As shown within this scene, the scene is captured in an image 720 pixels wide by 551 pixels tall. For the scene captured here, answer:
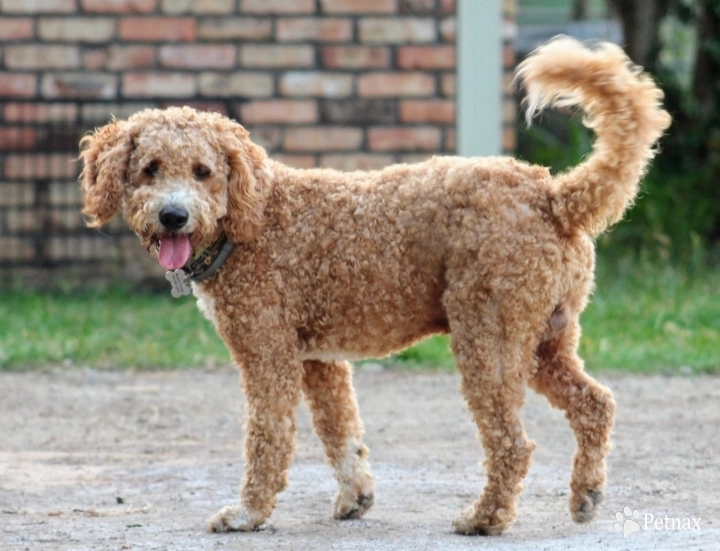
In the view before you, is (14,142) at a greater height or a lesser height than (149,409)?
greater

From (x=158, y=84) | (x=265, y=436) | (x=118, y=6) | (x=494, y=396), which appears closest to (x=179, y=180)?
(x=265, y=436)

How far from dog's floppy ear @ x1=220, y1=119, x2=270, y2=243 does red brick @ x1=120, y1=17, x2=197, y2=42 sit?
5.32 m

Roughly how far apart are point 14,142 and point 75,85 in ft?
2.11

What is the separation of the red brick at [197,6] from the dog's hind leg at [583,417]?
5774 mm

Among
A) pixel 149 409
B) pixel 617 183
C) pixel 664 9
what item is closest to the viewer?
pixel 617 183

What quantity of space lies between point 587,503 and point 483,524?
392mm

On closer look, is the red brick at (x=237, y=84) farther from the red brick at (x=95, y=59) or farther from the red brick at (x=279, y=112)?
the red brick at (x=95, y=59)

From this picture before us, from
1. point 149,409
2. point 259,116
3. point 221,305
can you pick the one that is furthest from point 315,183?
point 259,116

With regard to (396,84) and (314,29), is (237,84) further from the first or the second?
(396,84)

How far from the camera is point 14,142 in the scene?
32.9ft

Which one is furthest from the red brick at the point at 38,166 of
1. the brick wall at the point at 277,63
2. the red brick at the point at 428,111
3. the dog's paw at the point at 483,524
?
the dog's paw at the point at 483,524

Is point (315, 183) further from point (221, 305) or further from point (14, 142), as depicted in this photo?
point (14, 142)

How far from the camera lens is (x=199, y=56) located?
9922mm

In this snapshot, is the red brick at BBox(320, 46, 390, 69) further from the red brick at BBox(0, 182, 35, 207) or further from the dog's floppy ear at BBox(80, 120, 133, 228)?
the dog's floppy ear at BBox(80, 120, 133, 228)
